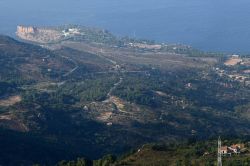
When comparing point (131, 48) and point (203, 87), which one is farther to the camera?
point (131, 48)

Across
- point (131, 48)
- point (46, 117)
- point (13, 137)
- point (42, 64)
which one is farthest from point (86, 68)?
point (13, 137)

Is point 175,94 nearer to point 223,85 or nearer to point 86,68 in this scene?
point 223,85

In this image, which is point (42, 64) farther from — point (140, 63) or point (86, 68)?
point (140, 63)

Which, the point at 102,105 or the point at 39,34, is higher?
the point at 39,34

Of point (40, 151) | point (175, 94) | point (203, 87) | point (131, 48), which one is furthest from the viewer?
point (131, 48)

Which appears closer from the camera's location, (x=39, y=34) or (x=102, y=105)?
(x=102, y=105)

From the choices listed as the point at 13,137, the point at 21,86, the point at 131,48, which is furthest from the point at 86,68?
the point at 13,137

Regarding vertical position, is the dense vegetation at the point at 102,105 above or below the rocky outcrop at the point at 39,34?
below

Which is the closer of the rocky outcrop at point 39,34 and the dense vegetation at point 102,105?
the dense vegetation at point 102,105

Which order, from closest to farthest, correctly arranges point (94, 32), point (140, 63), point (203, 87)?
1. point (203, 87)
2. point (140, 63)
3. point (94, 32)
